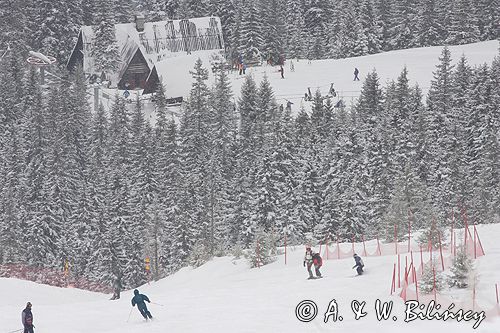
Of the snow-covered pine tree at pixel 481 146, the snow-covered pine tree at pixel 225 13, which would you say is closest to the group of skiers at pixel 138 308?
the snow-covered pine tree at pixel 481 146

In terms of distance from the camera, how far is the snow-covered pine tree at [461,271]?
65.5ft

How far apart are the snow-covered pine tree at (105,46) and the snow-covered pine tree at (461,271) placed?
236 ft

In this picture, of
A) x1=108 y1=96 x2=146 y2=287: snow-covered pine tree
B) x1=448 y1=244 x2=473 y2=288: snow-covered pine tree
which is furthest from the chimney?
x1=448 y1=244 x2=473 y2=288: snow-covered pine tree

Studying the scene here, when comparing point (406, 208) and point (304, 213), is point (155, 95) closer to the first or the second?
point (304, 213)

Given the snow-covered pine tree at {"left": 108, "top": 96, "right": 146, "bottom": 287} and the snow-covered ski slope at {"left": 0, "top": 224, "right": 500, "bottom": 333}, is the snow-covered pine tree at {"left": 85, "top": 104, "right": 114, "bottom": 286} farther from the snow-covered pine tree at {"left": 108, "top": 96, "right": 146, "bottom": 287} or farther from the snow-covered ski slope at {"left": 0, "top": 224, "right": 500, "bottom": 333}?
the snow-covered ski slope at {"left": 0, "top": 224, "right": 500, "bottom": 333}

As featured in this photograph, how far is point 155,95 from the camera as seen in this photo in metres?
77.9

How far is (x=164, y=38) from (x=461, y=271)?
254 ft

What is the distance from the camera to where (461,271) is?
20.0 meters

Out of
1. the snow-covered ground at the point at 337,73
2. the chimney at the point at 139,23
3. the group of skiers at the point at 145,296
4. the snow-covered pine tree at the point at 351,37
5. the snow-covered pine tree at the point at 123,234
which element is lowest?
the snow-covered pine tree at the point at 123,234

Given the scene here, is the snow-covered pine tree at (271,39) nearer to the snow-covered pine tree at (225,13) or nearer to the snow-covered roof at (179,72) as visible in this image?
the snow-covered roof at (179,72)

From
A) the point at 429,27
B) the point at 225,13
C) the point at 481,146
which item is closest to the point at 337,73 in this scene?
the point at 429,27

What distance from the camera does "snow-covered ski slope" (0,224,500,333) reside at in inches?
752

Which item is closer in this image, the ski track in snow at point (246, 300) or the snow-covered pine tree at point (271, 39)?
the ski track in snow at point (246, 300)

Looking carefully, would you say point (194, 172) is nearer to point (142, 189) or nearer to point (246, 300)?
point (142, 189)
